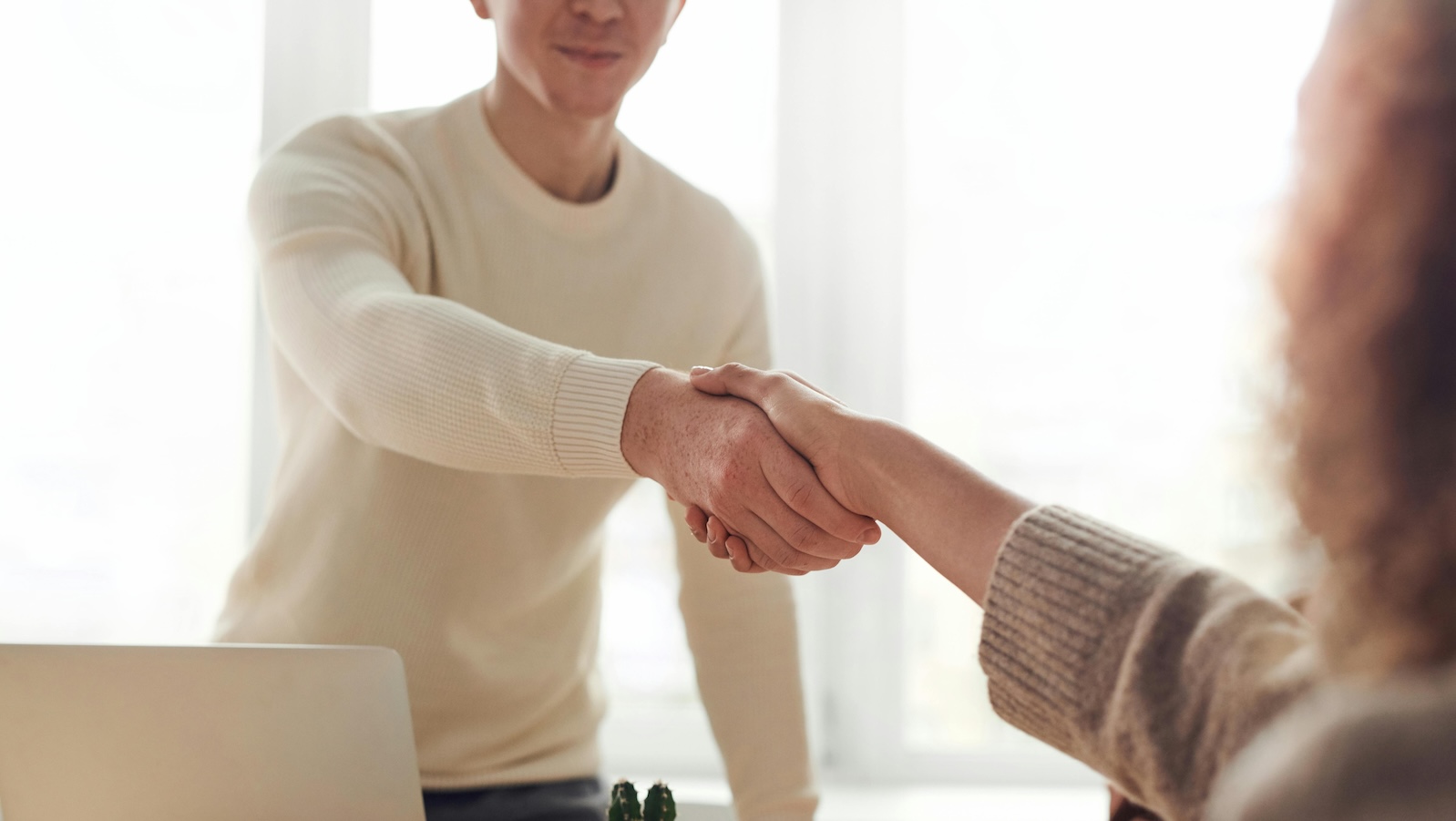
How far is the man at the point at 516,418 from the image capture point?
1.07 metres

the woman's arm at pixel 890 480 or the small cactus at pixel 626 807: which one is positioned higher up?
the woman's arm at pixel 890 480

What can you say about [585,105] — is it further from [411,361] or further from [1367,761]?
[1367,761]

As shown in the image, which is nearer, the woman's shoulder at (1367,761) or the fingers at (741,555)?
the woman's shoulder at (1367,761)

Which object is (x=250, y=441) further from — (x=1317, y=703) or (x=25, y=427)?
(x=1317, y=703)

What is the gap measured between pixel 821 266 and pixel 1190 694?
166cm

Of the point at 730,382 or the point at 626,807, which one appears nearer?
the point at 626,807

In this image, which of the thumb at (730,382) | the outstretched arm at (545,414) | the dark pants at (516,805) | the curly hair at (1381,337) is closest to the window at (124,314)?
the dark pants at (516,805)

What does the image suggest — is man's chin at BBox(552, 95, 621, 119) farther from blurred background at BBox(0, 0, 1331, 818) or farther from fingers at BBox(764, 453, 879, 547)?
blurred background at BBox(0, 0, 1331, 818)

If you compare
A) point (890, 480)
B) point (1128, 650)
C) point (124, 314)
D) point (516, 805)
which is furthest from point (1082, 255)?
point (124, 314)

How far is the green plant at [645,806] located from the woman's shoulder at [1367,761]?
544 millimetres

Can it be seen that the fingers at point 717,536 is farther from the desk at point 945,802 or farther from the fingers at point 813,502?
the desk at point 945,802

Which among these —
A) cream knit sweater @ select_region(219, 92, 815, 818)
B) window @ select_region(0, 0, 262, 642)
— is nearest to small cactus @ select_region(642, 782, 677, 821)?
cream knit sweater @ select_region(219, 92, 815, 818)

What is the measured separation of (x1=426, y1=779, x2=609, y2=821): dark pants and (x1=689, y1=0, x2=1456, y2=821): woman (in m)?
0.95

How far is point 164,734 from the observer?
0.88 metres
